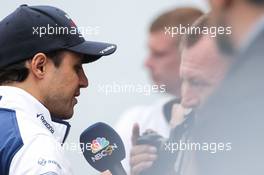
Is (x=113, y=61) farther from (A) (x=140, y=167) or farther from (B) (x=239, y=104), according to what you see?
(B) (x=239, y=104)

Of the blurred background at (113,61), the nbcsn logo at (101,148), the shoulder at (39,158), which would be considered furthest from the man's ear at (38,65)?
the blurred background at (113,61)

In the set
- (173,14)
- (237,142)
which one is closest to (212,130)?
(237,142)

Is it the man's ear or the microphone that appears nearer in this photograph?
the man's ear

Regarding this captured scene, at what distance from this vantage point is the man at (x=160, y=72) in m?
1.90

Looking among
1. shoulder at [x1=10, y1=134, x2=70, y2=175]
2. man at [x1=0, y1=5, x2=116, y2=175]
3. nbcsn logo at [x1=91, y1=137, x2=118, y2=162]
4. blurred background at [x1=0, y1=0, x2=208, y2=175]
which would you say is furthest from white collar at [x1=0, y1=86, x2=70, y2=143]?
blurred background at [x1=0, y1=0, x2=208, y2=175]

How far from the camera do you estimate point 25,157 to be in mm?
1188

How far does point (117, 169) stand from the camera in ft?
5.73

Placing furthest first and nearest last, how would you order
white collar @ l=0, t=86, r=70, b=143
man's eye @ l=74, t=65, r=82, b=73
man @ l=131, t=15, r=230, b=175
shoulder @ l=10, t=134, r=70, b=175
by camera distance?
man @ l=131, t=15, r=230, b=175 → man's eye @ l=74, t=65, r=82, b=73 → white collar @ l=0, t=86, r=70, b=143 → shoulder @ l=10, t=134, r=70, b=175

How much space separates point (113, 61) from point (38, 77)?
1.93 feet

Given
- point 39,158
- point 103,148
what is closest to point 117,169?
point 103,148

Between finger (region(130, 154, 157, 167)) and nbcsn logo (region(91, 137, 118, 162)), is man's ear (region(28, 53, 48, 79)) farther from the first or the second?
finger (region(130, 154, 157, 167))

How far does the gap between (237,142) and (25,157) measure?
82cm

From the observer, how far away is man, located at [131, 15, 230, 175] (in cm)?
183

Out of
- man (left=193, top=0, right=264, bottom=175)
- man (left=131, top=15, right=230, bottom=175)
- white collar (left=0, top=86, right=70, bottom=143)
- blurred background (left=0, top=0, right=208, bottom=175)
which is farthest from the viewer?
blurred background (left=0, top=0, right=208, bottom=175)
